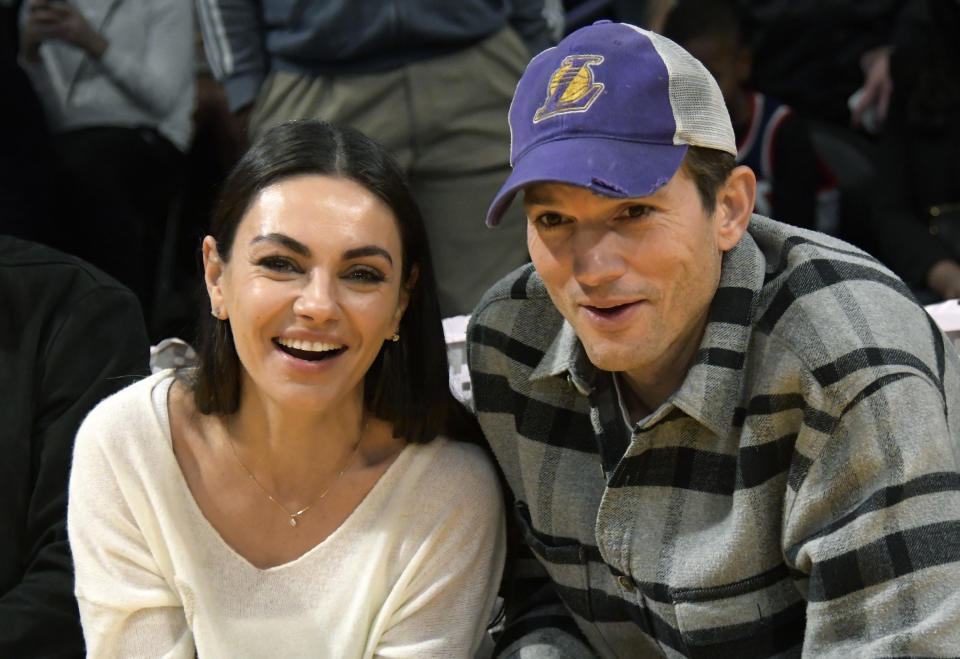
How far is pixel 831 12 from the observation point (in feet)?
14.1

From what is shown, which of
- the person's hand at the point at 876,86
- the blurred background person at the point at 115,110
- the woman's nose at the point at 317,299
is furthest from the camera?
the person's hand at the point at 876,86

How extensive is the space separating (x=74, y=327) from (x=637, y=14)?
2518 mm

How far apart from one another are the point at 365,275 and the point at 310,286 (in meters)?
0.11

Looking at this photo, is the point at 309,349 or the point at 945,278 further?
the point at 945,278

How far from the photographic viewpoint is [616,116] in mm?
1890

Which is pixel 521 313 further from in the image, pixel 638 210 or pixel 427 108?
pixel 427 108

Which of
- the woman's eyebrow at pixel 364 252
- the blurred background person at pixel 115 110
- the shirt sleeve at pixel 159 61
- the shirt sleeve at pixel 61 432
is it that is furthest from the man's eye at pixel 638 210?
the shirt sleeve at pixel 159 61

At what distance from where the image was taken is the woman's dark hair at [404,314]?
222 cm

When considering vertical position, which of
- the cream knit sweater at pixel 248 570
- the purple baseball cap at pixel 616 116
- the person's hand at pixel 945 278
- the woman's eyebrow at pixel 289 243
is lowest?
the person's hand at pixel 945 278

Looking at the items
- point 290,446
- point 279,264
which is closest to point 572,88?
point 279,264

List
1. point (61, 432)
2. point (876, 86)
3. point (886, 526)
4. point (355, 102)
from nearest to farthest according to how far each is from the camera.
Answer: point (886, 526), point (61, 432), point (355, 102), point (876, 86)

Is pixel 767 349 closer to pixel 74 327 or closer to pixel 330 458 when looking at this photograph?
pixel 330 458

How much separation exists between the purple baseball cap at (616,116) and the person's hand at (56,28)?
219 cm

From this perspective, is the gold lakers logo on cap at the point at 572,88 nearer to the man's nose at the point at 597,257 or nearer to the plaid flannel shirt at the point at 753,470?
the man's nose at the point at 597,257
